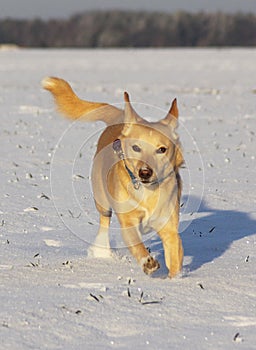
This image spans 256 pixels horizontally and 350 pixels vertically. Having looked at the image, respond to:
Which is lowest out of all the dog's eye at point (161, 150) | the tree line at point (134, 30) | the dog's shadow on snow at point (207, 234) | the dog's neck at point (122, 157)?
the tree line at point (134, 30)

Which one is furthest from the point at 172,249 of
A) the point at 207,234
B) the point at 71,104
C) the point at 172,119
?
the point at 71,104

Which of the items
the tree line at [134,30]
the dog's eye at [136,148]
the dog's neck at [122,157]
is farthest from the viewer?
the tree line at [134,30]

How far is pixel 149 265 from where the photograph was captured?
16.6ft

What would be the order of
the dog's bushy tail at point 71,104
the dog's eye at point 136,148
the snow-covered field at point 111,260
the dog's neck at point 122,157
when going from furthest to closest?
the dog's bushy tail at point 71,104 < the dog's neck at point 122,157 < the dog's eye at point 136,148 < the snow-covered field at point 111,260

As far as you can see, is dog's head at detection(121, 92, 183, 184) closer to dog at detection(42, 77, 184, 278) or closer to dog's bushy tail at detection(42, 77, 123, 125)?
dog at detection(42, 77, 184, 278)

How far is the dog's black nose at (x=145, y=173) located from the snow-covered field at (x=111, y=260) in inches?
26.2

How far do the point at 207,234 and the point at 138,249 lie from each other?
1.58 metres

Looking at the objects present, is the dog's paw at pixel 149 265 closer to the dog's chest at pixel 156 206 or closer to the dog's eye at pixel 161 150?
the dog's chest at pixel 156 206

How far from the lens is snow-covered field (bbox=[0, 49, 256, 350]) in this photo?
4.07 m

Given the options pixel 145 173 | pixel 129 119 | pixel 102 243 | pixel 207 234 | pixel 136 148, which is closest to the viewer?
pixel 145 173

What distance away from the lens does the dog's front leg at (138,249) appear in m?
5.06

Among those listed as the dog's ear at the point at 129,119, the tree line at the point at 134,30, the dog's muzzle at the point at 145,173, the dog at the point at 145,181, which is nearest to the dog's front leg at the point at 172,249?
the dog at the point at 145,181

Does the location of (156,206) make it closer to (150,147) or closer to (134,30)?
(150,147)

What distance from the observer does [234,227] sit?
6.83 meters
